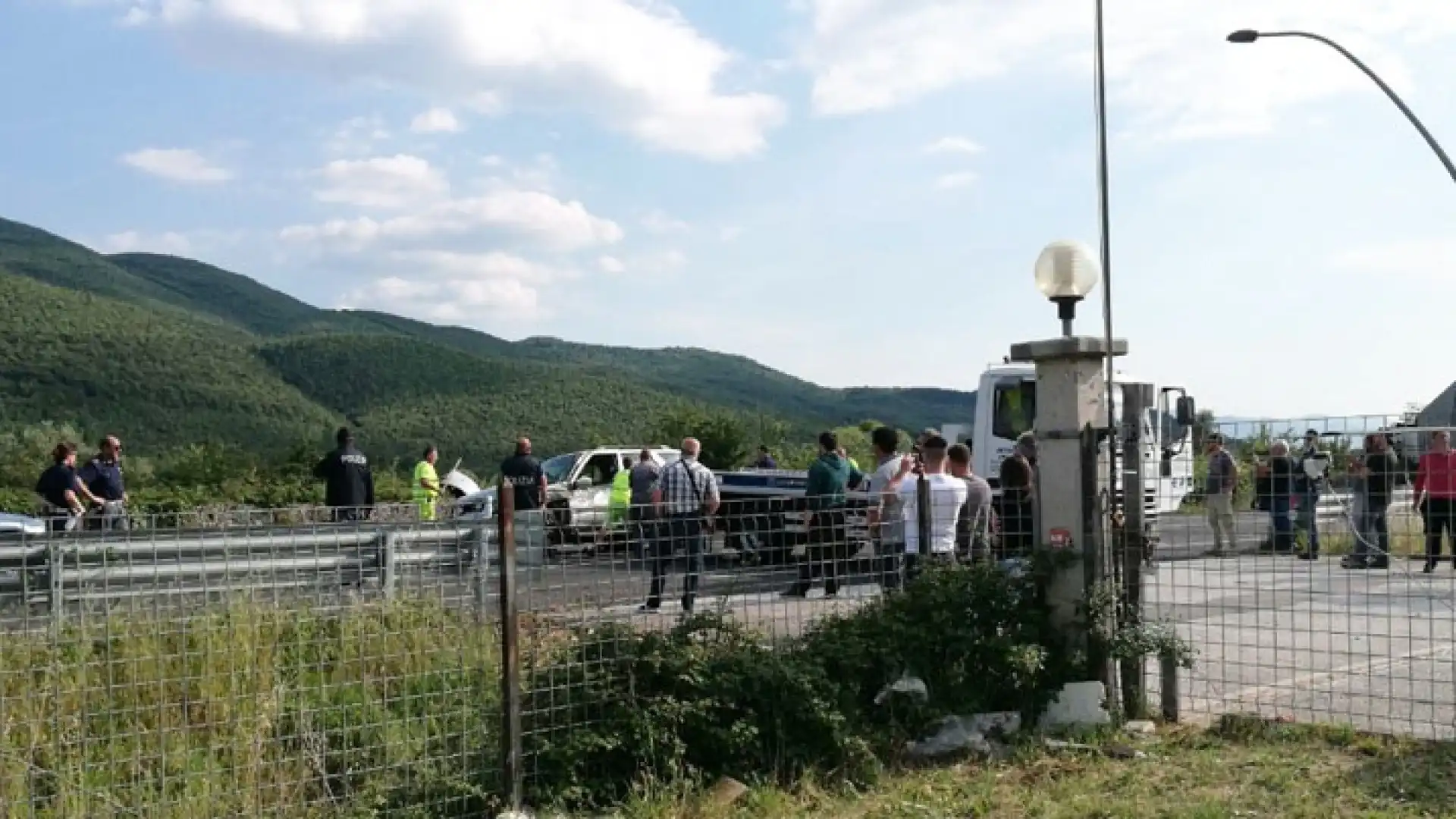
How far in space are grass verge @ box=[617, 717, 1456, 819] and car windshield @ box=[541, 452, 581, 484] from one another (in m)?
16.4

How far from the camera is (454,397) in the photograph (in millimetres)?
96438

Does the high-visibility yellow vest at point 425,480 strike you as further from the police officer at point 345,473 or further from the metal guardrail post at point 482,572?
the metal guardrail post at point 482,572

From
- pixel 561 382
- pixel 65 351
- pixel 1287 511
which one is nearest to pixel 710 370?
pixel 561 382

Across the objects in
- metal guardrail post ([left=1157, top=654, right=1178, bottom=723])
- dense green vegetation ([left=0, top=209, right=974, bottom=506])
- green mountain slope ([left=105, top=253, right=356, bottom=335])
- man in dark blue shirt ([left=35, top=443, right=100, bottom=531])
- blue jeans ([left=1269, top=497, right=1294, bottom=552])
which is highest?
green mountain slope ([left=105, top=253, right=356, bottom=335])

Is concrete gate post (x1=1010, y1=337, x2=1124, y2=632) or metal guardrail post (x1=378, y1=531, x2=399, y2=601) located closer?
metal guardrail post (x1=378, y1=531, x2=399, y2=601)

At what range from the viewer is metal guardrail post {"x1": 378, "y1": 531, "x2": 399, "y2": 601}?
261 inches

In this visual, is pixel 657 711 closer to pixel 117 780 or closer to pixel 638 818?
pixel 638 818

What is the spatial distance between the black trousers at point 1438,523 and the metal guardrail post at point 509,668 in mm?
5638

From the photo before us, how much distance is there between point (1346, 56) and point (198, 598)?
2019 centimetres

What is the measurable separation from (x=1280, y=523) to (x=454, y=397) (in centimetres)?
9114

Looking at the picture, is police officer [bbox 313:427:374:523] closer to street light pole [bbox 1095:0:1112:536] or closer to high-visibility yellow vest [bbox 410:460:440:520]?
high-visibility yellow vest [bbox 410:460:440:520]

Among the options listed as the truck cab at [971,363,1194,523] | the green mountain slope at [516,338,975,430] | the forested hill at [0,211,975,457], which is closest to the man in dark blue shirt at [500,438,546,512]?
the truck cab at [971,363,1194,523]

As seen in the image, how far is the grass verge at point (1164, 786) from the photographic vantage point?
19.9 ft

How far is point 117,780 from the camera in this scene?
5469 millimetres
